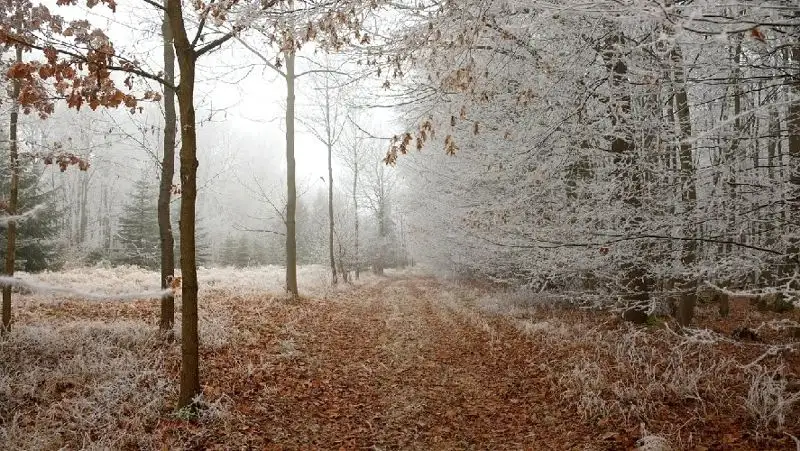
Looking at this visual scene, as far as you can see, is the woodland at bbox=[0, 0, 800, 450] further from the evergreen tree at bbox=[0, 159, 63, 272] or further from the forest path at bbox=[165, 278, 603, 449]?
the evergreen tree at bbox=[0, 159, 63, 272]

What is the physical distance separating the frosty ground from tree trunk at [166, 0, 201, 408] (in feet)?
1.23

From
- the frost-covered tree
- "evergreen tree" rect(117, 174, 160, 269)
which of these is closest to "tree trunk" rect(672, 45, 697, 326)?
the frost-covered tree

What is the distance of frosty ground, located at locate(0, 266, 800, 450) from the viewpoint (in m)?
4.59

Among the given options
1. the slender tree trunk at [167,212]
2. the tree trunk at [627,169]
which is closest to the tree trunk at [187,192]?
the slender tree trunk at [167,212]

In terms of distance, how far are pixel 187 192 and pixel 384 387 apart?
3.73 metres

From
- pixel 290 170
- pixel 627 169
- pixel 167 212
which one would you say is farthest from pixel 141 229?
pixel 627 169

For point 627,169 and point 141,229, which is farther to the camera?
point 141,229

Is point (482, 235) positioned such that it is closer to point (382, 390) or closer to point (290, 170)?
point (382, 390)

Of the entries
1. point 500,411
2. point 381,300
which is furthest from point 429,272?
point 500,411

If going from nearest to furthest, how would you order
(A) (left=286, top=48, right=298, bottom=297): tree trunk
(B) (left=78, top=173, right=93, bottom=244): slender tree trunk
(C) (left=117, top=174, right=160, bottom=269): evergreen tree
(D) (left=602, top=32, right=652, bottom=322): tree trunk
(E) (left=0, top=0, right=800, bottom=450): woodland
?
(E) (left=0, top=0, right=800, bottom=450): woodland → (D) (left=602, top=32, right=652, bottom=322): tree trunk → (A) (left=286, top=48, right=298, bottom=297): tree trunk → (C) (left=117, top=174, right=160, bottom=269): evergreen tree → (B) (left=78, top=173, right=93, bottom=244): slender tree trunk

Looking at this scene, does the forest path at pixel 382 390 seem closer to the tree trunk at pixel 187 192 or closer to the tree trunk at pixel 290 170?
→ the tree trunk at pixel 187 192

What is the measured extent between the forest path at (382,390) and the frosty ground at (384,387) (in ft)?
0.08

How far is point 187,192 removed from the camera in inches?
191

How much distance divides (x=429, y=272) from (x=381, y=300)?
19.9 m
